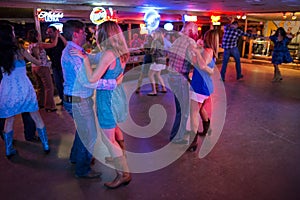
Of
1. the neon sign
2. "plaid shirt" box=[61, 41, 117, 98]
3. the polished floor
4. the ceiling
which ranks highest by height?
the ceiling

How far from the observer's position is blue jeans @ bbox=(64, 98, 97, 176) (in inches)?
98.7

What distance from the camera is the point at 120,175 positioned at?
2.57 meters

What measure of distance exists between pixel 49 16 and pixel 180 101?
15.9 ft

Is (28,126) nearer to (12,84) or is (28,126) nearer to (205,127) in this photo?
(12,84)

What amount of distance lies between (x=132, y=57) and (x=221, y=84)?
331 cm

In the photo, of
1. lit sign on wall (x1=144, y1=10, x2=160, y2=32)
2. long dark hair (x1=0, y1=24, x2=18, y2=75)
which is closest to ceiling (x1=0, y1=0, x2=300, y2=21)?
lit sign on wall (x1=144, y1=10, x2=160, y2=32)

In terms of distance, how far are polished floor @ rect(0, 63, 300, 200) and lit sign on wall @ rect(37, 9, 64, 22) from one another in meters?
2.91

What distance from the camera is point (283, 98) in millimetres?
5824

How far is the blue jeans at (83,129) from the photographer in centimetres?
251

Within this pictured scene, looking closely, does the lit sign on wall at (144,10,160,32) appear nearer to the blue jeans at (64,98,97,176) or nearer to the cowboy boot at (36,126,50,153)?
the cowboy boot at (36,126,50,153)

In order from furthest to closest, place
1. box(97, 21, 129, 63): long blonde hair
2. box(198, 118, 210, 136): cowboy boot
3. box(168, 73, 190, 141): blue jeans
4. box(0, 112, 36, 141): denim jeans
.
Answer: box(198, 118, 210, 136): cowboy boot < box(0, 112, 36, 141): denim jeans < box(168, 73, 190, 141): blue jeans < box(97, 21, 129, 63): long blonde hair

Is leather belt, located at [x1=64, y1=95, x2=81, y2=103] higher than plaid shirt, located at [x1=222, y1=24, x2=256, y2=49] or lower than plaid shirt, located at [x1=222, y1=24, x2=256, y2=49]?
lower

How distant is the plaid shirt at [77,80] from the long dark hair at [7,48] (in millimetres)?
798

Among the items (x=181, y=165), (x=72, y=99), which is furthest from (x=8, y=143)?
(x=181, y=165)
